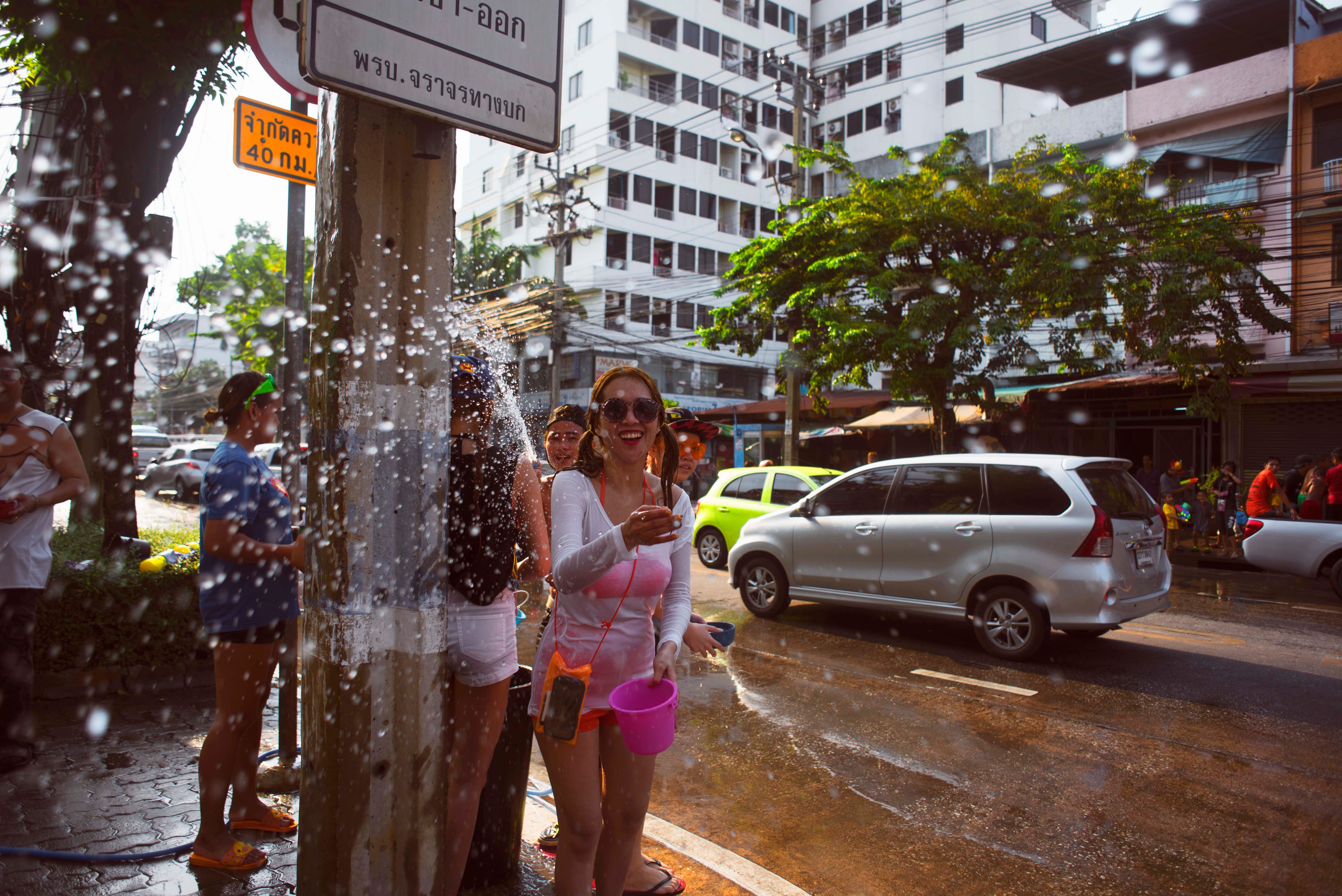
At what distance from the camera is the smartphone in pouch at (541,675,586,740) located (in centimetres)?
236

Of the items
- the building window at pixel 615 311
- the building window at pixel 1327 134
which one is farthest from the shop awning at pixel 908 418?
the building window at pixel 615 311

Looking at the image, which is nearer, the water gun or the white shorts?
the white shorts

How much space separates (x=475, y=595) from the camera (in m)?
2.62

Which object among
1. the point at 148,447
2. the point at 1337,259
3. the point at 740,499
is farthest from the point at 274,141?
the point at 148,447

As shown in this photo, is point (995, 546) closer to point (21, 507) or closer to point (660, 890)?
point (660, 890)

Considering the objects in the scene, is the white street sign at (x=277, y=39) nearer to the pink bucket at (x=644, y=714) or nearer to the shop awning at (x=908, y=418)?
the pink bucket at (x=644, y=714)

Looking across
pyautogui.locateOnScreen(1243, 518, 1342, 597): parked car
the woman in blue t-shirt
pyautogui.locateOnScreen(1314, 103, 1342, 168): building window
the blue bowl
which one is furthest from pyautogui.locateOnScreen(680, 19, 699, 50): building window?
the blue bowl

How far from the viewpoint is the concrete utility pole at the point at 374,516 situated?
1831 mm

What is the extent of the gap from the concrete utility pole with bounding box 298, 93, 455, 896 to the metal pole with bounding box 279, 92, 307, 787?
1.89m

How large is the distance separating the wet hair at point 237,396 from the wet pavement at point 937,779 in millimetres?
1626

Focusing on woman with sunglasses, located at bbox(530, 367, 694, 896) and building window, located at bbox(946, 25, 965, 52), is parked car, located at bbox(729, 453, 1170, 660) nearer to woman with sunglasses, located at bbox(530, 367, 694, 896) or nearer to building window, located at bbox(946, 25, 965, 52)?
woman with sunglasses, located at bbox(530, 367, 694, 896)

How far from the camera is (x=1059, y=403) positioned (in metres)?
20.7

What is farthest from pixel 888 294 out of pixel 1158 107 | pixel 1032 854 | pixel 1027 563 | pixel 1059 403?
pixel 1032 854

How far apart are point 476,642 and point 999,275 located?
1530 cm
